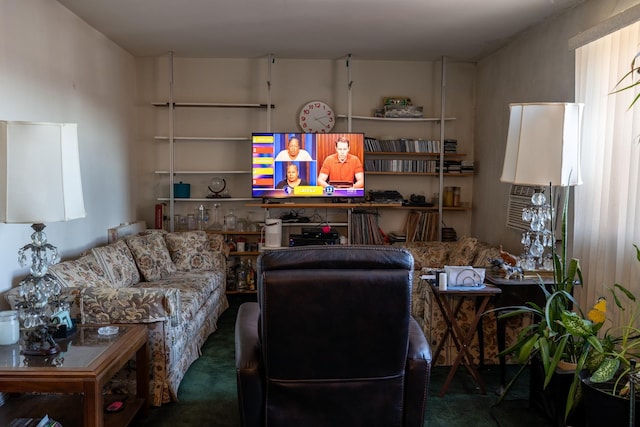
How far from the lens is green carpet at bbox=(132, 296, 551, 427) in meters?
2.74

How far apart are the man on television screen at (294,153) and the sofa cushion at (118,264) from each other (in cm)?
183

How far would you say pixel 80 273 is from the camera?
317 cm

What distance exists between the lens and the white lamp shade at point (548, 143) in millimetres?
2836

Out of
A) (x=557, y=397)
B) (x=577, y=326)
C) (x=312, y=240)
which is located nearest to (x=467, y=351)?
(x=557, y=397)

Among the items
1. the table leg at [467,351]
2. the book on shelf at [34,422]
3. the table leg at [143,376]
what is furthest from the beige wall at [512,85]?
the book on shelf at [34,422]

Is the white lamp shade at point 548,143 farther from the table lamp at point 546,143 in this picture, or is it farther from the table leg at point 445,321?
the table leg at point 445,321

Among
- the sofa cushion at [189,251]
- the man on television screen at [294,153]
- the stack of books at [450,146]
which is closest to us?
the sofa cushion at [189,251]

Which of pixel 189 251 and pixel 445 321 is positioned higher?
pixel 189 251

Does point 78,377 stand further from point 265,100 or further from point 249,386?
point 265,100

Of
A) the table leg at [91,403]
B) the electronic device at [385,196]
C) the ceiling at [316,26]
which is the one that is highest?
the ceiling at [316,26]

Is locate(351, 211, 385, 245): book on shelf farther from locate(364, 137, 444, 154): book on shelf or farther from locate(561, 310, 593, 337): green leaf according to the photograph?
locate(561, 310, 593, 337): green leaf

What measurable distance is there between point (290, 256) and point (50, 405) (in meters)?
1.71

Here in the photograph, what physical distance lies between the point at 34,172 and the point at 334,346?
149cm

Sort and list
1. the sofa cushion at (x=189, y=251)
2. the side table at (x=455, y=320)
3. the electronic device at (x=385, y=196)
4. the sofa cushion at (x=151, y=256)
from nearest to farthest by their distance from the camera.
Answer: the side table at (x=455, y=320)
the sofa cushion at (x=151, y=256)
the sofa cushion at (x=189, y=251)
the electronic device at (x=385, y=196)
